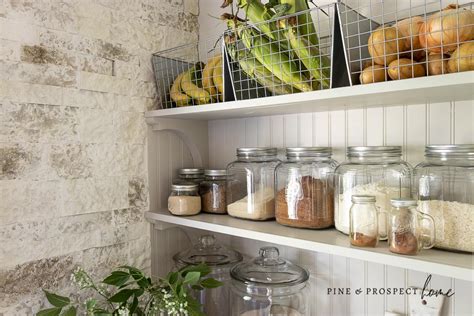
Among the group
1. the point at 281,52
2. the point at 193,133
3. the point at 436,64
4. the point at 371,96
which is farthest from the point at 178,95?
the point at 436,64

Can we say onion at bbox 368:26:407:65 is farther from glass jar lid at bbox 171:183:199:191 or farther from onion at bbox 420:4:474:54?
glass jar lid at bbox 171:183:199:191

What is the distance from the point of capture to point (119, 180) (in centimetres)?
128

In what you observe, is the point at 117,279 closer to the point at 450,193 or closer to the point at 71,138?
the point at 71,138

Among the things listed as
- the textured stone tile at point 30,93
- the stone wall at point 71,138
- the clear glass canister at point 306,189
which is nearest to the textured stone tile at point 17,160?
the stone wall at point 71,138

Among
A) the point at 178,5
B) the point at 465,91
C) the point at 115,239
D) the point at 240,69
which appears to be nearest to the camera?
the point at 465,91

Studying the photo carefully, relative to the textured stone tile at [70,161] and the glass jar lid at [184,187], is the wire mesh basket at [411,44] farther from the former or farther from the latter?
the textured stone tile at [70,161]

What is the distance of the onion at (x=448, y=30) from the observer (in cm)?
73

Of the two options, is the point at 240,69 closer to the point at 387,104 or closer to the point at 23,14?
the point at 387,104

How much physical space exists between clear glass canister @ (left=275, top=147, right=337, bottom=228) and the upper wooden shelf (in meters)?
0.14

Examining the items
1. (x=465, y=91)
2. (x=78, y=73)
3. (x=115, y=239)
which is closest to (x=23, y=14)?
(x=78, y=73)

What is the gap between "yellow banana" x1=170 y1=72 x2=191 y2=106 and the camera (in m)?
1.30

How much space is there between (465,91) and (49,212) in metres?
1.10

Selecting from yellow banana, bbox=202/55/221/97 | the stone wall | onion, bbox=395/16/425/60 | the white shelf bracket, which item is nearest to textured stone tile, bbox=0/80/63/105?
the stone wall

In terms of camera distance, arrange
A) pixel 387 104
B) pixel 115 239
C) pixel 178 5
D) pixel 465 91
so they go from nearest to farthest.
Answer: pixel 465 91, pixel 387 104, pixel 115 239, pixel 178 5
